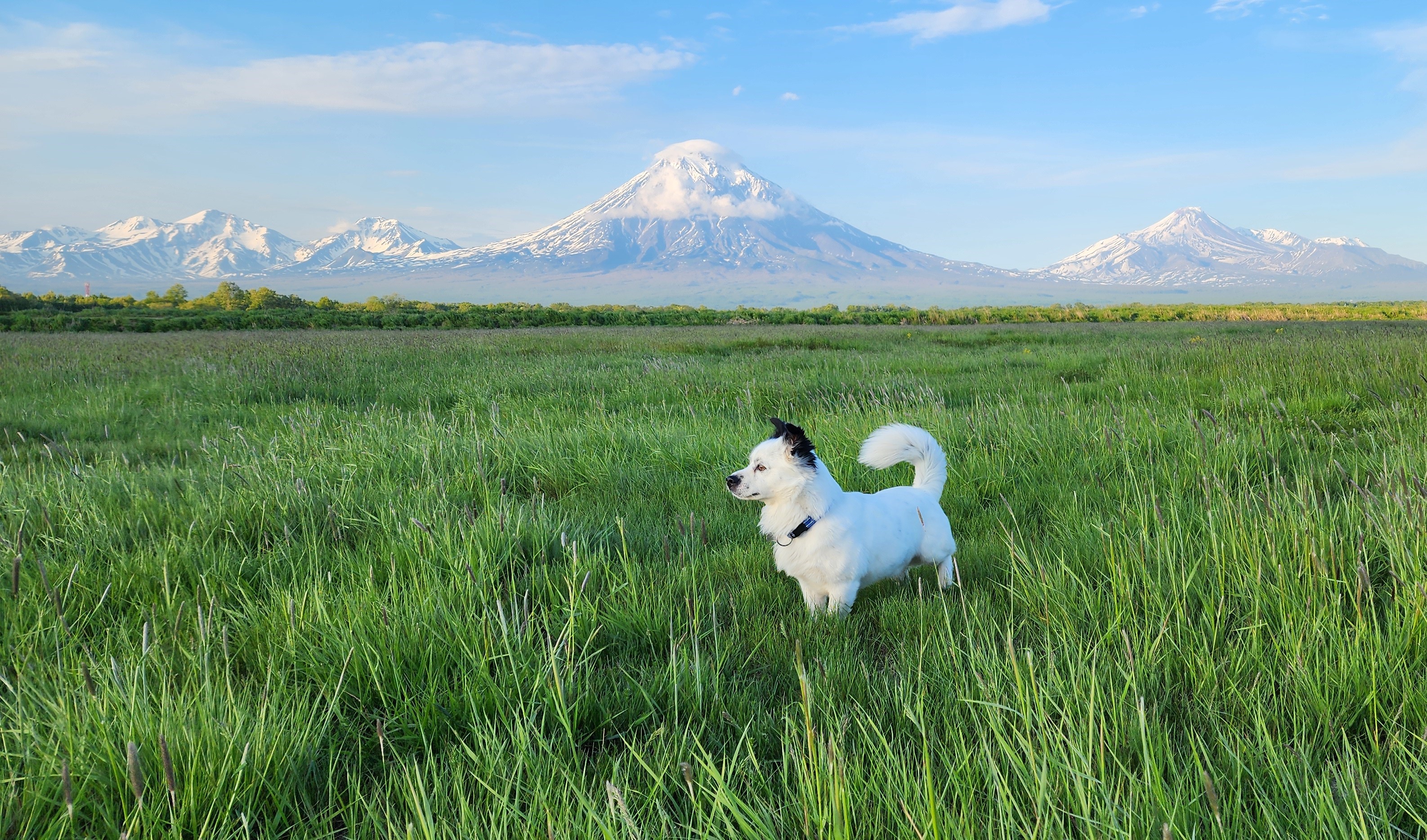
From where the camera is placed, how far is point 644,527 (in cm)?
397

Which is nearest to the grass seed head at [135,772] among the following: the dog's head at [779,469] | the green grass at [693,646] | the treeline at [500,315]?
the green grass at [693,646]

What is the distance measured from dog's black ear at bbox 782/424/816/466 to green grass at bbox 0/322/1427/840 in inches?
26.9

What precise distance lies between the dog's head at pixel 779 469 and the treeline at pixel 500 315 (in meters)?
39.7

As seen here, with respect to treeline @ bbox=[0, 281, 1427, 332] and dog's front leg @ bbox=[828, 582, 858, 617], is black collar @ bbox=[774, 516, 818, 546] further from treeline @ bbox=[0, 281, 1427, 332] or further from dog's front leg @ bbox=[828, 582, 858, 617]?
treeline @ bbox=[0, 281, 1427, 332]

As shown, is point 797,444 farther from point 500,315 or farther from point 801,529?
point 500,315

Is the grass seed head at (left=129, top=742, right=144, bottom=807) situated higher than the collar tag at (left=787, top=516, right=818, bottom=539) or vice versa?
the grass seed head at (left=129, top=742, right=144, bottom=807)

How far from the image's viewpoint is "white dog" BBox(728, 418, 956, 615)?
10.1 ft

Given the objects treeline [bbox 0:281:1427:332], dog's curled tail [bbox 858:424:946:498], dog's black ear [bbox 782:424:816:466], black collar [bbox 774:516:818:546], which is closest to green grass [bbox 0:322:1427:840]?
black collar [bbox 774:516:818:546]

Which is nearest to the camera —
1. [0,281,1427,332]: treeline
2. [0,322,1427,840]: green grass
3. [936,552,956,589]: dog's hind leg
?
[0,322,1427,840]: green grass

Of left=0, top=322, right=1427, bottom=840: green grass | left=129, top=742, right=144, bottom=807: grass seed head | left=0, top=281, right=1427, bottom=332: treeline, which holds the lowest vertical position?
left=0, top=322, right=1427, bottom=840: green grass

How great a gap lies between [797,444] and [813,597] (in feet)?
2.40

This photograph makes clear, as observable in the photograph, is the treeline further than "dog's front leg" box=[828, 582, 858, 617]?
Yes

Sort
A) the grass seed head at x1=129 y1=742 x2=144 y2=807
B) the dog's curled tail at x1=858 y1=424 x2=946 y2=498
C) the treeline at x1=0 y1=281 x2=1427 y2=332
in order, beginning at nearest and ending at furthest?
the grass seed head at x1=129 y1=742 x2=144 y2=807, the dog's curled tail at x1=858 y1=424 x2=946 y2=498, the treeline at x1=0 y1=281 x2=1427 y2=332

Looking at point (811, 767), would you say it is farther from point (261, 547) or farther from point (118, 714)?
point (261, 547)
